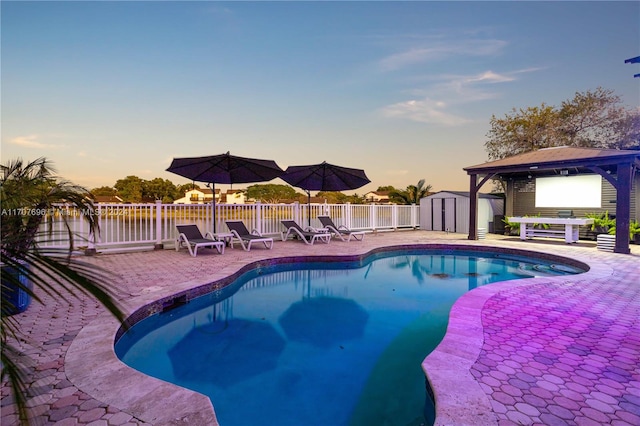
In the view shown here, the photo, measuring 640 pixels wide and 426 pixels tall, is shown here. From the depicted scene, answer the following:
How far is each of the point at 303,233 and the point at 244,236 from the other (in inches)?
79.6

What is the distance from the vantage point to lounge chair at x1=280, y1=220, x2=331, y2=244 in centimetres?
1033

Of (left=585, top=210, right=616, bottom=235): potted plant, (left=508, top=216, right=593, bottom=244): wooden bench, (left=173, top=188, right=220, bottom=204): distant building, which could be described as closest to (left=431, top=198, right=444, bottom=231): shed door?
(left=508, top=216, right=593, bottom=244): wooden bench

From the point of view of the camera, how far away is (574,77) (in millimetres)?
15625

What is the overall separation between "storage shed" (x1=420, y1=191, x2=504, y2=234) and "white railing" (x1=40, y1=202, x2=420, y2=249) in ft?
6.12

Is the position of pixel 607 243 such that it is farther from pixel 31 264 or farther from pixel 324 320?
pixel 31 264

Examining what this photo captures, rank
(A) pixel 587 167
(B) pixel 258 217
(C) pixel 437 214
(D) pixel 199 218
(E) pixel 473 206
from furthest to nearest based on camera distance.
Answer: (C) pixel 437 214 → (E) pixel 473 206 → (B) pixel 258 217 → (D) pixel 199 218 → (A) pixel 587 167

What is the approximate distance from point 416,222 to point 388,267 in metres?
8.56

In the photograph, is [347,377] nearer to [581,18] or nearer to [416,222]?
[416,222]

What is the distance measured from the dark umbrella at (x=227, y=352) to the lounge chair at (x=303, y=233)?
582 cm

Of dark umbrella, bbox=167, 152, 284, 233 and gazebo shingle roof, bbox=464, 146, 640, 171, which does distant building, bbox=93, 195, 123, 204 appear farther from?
gazebo shingle roof, bbox=464, 146, 640, 171

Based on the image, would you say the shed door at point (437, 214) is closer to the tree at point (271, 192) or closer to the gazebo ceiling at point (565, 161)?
the gazebo ceiling at point (565, 161)

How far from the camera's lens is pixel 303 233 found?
10.5 meters

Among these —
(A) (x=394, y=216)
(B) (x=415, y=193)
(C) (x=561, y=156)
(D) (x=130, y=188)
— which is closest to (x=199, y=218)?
(A) (x=394, y=216)

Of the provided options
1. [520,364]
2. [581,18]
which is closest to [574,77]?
[581,18]
